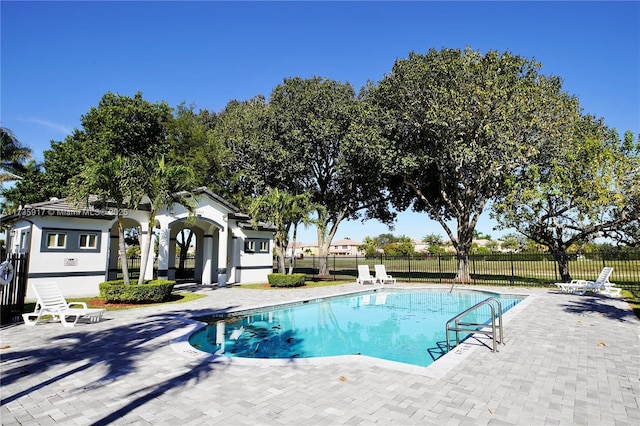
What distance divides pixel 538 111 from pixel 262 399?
21.9 metres

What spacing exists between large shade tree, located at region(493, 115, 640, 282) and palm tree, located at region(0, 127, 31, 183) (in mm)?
36486

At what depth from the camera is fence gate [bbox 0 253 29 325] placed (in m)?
9.60

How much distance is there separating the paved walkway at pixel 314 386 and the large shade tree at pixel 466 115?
46.2ft

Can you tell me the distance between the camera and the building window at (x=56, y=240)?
1548 centimetres

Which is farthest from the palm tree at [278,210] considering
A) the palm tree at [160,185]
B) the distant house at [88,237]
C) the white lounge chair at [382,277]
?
the palm tree at [160,185]

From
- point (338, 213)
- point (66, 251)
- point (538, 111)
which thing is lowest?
point (66, 251)

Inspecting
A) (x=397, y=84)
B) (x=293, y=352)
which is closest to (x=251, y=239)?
(x=397, y=84)

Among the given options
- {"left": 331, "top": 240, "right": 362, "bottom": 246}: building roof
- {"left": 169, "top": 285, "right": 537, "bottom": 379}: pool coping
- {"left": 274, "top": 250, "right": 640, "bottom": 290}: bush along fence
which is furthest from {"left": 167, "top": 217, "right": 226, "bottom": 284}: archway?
{"left": 331, "top": 240, "right": 362, "bottom": 246}: building roof

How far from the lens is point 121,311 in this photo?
39.0 feet

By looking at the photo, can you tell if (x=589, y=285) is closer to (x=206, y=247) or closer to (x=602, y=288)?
(x=602, y=288)

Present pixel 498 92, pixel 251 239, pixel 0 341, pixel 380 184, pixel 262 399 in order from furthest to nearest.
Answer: pixel 380 184 < pixel 251 239 < pixel 498 92 < pixel 0 341 < pixel 262 399

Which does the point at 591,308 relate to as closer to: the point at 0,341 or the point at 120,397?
the point at 120,397

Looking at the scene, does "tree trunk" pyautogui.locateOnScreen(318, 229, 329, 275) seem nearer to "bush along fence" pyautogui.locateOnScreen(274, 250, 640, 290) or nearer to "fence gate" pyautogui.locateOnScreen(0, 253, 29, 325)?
"bush along fence" pyautogui.locateOnScreen(274, 250, 640, 290)

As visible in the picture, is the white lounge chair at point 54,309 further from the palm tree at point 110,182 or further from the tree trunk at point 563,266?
the tree trunk at point 563,266
